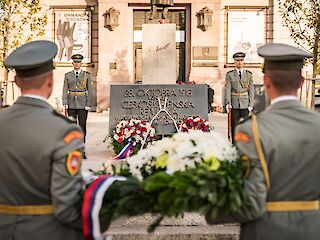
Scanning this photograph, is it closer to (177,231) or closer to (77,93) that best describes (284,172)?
(177,231)

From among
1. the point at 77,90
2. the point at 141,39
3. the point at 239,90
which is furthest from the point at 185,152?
the point at 141,39

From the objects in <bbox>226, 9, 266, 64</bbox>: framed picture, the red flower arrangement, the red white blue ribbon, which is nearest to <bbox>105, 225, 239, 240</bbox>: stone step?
the red white blue ribbon

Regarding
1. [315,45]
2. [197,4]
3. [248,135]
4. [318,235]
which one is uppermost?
[197,4]

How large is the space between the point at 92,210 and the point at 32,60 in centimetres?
84

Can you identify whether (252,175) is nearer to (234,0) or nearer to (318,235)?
(318,235)

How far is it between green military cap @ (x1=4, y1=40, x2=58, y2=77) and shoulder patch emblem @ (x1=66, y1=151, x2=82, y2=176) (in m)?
0.50

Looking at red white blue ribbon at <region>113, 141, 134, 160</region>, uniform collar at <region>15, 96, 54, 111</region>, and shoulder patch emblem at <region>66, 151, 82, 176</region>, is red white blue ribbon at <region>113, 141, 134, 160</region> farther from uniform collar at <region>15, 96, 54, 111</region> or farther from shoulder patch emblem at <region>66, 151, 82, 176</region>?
shoulder patch emblem at <region>66, 151, 82, 176</region>

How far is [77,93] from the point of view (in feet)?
36.3

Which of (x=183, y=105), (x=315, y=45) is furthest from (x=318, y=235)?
(x=315, y=45)

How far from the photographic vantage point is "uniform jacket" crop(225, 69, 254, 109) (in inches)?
446

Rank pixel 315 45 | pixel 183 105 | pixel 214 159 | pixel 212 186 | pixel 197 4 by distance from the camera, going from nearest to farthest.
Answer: pixel 212 186 < pixel 214 159 < pixel 183 105 < pixel 315 45 < pixel 197 4

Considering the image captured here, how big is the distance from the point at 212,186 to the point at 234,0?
946 inches

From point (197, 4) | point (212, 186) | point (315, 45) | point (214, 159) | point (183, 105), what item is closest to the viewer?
point (212, 186)

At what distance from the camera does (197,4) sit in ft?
80.4
